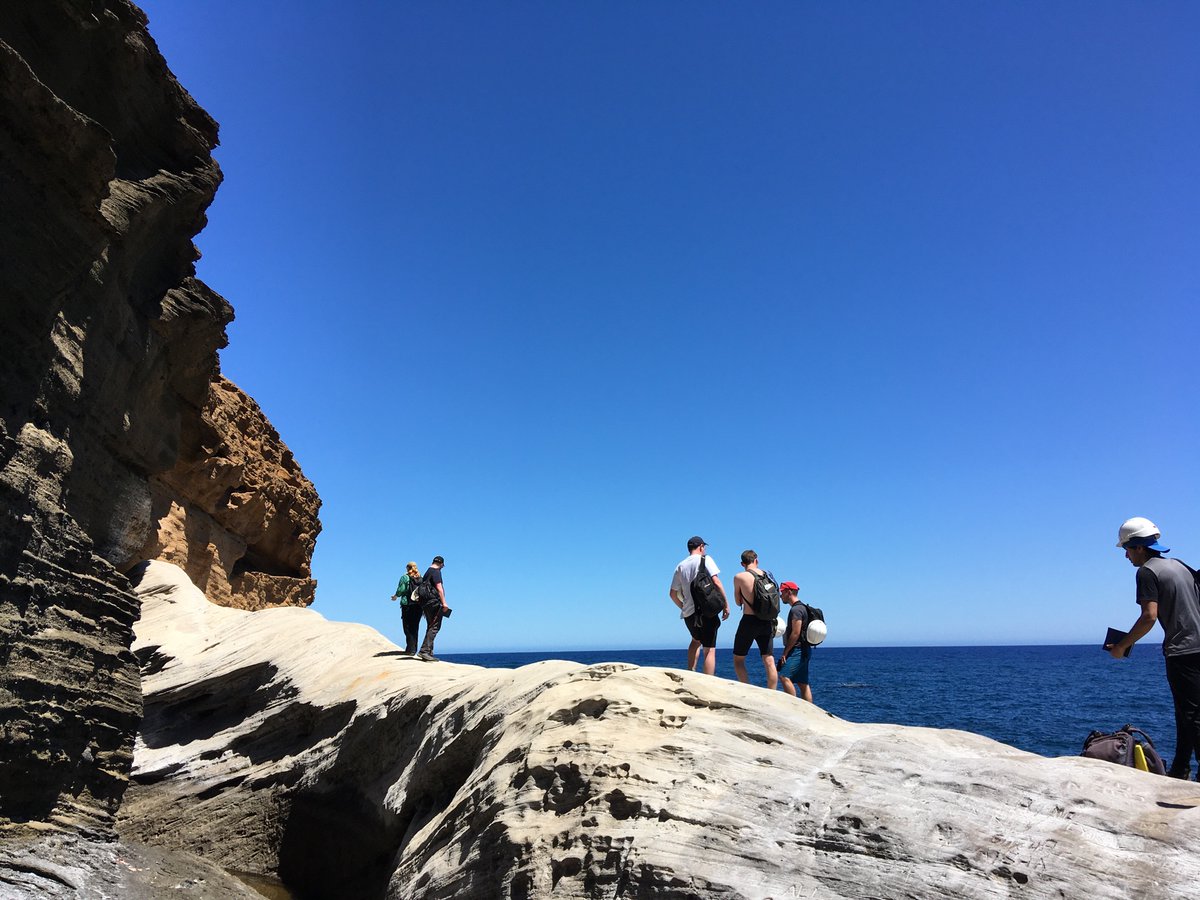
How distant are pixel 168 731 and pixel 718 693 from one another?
34.0 ft

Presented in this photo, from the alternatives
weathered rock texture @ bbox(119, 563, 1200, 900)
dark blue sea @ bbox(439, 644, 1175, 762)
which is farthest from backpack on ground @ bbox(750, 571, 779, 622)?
dark blue sea @ bbox(439, 644, 1175, 762)

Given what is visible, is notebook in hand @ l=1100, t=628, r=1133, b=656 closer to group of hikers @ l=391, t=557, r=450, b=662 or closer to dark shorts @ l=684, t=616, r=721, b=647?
dark shorts @ l=684, t=616, r=721, b=647

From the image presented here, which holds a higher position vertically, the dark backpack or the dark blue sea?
the dark backpack

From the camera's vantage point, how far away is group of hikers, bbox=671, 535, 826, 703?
352 inches

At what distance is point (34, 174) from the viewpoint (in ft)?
26.9

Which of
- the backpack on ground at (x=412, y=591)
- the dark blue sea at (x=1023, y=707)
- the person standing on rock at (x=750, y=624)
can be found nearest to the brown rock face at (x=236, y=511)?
the backpack on ground at (x=412, y=591)

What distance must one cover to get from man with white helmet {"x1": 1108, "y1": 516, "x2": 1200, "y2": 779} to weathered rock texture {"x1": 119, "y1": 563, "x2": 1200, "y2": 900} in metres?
1.31

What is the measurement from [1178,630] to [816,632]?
4.08 m

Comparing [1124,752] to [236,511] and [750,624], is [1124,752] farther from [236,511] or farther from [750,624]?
[236,511]

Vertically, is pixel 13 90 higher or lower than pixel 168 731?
higher

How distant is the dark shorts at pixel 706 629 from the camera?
9.30 meters

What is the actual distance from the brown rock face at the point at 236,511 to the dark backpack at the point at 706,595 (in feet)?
42.6

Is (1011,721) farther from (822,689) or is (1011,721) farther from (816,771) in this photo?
(816,771)

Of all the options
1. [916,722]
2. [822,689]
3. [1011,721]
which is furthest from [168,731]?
[822,689]
